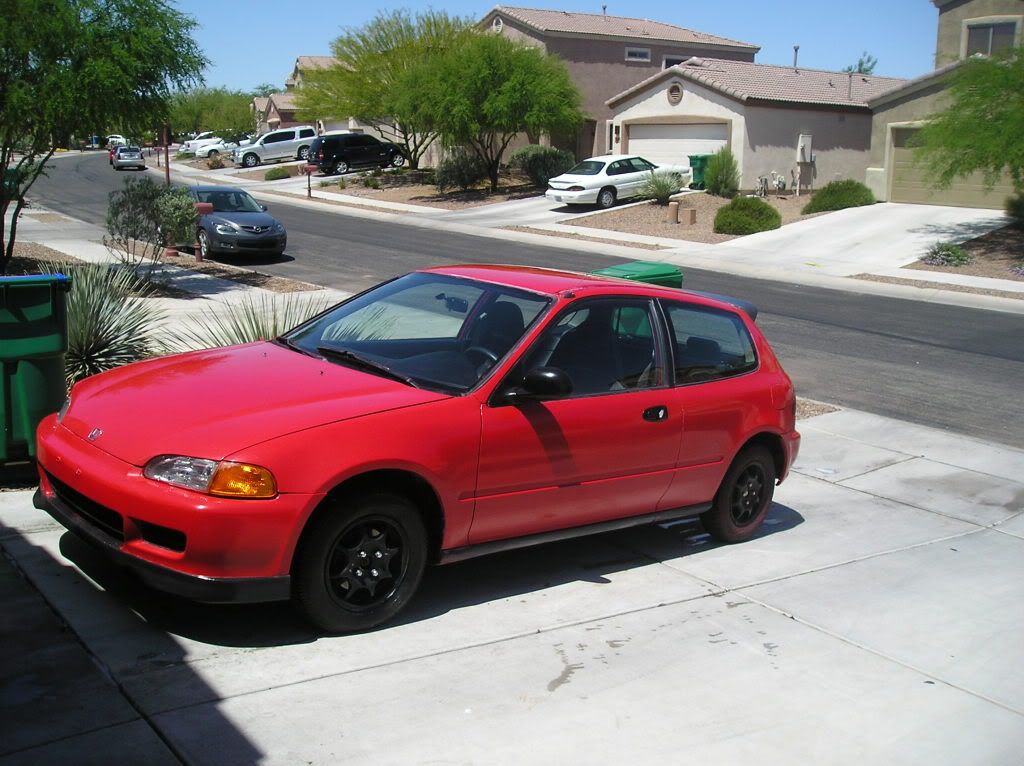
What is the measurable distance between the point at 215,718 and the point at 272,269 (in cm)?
1831

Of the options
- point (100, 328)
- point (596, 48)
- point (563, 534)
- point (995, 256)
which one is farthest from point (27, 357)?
point (596, 48)

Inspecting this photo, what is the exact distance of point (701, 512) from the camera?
678cm

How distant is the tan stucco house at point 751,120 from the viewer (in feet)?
124

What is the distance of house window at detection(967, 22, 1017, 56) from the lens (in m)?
34.5

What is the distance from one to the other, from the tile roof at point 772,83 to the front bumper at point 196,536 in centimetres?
3500

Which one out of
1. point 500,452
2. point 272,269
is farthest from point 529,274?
point 272,269

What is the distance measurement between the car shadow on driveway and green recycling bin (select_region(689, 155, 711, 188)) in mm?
31115

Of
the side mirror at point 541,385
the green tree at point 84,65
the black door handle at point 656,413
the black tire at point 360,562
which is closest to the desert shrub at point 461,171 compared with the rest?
the green tree at point 84,65

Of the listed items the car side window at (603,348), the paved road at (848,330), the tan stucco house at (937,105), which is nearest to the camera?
the car side window at (603,348)

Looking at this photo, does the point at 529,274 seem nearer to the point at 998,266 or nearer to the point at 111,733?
the point at 111,733

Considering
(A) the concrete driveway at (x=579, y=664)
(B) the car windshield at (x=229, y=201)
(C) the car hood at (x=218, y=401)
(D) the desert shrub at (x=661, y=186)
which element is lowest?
(A) the concrete driveway at (x=579, y=664)

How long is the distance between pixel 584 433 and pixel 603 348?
59 cm

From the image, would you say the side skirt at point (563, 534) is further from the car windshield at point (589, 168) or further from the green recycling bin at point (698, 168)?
the green recycling bin at point (698, 168)

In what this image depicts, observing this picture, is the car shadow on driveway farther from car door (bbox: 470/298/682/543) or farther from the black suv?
the black suv
